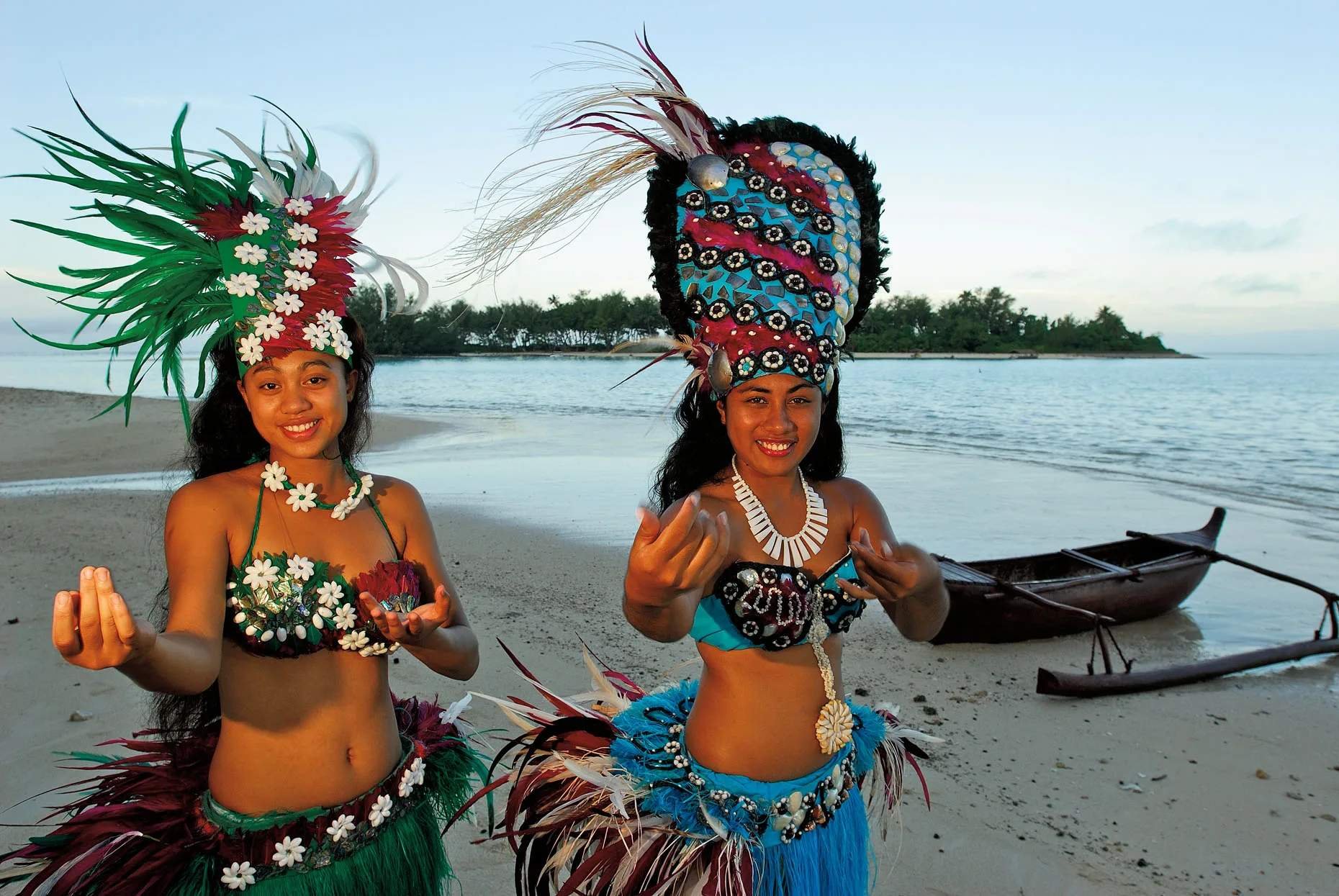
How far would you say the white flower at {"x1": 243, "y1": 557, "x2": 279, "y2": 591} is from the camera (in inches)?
84.4

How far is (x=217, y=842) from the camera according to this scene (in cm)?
220

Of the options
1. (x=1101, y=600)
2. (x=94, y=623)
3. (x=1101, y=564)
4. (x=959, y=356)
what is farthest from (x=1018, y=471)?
(x=959, y=356)

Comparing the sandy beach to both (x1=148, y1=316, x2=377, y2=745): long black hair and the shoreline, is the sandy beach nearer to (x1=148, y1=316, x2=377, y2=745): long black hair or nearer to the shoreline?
(x1=148, y1=316, x2=377, y2=745): long black hair

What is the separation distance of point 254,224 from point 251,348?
33cm

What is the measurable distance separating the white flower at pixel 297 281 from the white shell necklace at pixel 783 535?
1242mm

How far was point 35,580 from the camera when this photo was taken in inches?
270

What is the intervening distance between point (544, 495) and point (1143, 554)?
691 centimetres

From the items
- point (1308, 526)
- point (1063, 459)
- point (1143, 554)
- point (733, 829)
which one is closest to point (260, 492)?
point (733, 829)

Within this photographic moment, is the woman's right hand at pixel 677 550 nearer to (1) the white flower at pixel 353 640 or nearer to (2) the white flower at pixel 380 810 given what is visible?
(1) the white flower at pixel 353 640

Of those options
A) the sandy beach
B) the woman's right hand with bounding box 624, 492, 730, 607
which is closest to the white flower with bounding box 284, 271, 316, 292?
the woman's right hand with bounding box 624, 492, 730, 607

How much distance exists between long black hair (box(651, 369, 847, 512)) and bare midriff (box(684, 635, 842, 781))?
53 centimetres

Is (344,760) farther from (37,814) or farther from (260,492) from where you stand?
(37,814)

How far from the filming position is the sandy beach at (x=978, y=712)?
11.8 ft

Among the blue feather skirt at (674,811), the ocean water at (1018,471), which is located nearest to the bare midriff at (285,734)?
the blue feather skirt at (674,811)
